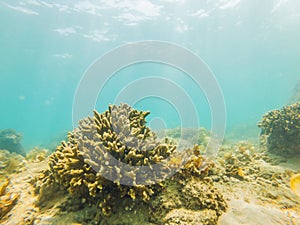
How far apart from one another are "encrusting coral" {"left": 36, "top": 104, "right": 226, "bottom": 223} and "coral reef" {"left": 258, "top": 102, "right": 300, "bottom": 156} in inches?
164

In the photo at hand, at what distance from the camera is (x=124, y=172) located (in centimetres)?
267

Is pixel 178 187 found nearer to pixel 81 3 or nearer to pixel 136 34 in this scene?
pixel 81 3

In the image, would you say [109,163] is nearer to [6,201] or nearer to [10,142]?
[6,201]

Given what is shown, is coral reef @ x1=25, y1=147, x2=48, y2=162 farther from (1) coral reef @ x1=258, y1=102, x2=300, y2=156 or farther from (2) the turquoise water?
(2) the turquoise water

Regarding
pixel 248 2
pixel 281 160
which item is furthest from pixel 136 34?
pixel 281 160

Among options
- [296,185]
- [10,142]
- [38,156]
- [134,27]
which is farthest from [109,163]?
[134,27]

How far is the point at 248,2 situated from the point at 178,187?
111 ft

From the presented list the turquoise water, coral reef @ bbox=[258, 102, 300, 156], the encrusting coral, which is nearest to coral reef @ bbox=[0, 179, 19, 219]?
the encrusting coral

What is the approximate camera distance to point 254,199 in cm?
322

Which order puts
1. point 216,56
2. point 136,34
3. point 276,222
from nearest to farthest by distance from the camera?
point 276,222 → point 136,34 → point 216,56

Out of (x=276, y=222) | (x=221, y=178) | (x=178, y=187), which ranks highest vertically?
(x=221, y=178)

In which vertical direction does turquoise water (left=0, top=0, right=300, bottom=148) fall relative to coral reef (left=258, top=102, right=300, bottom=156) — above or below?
above

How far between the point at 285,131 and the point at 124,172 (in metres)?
6.02

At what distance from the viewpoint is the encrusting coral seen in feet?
8.63
